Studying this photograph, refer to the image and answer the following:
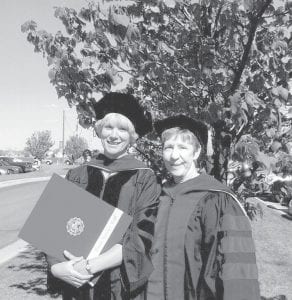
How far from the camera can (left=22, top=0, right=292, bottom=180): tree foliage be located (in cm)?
293

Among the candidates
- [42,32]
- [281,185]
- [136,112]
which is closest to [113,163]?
[136,112]

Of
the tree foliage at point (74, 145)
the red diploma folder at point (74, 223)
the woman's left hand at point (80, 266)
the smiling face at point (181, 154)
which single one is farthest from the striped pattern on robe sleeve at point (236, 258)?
the tree foliage at point (74, 145)

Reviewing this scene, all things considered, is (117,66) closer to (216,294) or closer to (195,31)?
(195,31)

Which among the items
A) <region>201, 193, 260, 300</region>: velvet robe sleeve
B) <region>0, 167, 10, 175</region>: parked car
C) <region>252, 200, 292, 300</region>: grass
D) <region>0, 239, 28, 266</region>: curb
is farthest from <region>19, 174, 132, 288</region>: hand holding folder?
<region>0, 167, 10, 175</region>: parked car

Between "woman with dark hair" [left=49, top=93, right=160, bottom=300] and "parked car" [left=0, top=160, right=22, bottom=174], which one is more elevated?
"woman with dark hair" [left=49, top=93, right=160, bottom=300]

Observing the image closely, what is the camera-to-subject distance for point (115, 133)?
8.00 ft

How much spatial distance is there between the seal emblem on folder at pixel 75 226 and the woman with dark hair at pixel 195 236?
0.41 metres

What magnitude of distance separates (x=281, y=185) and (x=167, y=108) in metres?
1.31

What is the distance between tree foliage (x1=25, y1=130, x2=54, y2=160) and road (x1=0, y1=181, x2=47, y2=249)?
53545mm

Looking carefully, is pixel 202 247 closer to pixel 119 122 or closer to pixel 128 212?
pixel 128 212

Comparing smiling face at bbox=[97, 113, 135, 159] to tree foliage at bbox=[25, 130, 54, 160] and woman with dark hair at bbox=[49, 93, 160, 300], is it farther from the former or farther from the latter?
tree foliage at bbox=[25, 130, 54, 160]

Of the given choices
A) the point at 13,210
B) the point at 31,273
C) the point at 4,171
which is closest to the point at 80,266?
the point at 31,273

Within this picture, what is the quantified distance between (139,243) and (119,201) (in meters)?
0.27

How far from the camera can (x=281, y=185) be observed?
2.95 meters
